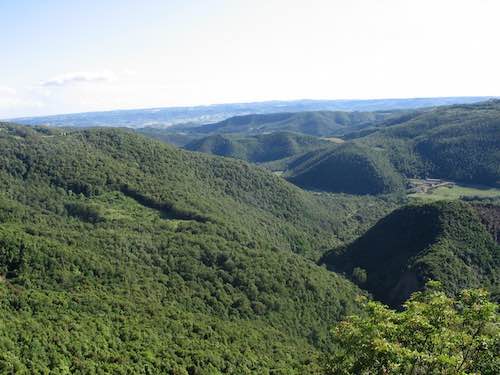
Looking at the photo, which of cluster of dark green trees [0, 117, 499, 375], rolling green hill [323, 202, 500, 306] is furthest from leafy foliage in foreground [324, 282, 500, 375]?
rolling green hill [323, 202, 500, 306]

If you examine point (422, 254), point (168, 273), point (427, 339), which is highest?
point (427, 339)

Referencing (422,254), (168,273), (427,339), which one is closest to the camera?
(427,339)

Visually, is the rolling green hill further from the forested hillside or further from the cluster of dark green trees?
the forested hillside

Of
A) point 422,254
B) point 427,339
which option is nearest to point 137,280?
point 427,339

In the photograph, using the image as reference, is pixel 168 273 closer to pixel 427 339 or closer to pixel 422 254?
pixel 422 254

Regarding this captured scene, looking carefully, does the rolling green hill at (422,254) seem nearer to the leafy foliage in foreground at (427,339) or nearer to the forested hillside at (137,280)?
the forested hillside at (137,280)
